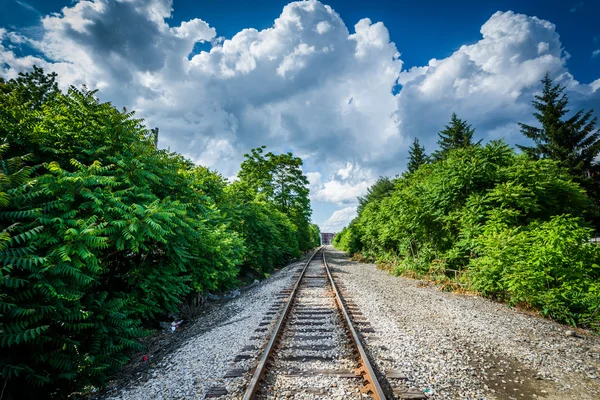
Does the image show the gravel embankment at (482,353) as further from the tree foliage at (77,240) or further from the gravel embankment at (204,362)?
the tree foliage at (77,240)

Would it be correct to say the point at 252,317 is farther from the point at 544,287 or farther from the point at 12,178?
the point at 544,287

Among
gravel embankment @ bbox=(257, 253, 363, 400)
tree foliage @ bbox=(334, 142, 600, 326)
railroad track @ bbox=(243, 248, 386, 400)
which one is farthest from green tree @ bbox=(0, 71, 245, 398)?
tree foliage @ bbox=(334, 142, 600, 326)

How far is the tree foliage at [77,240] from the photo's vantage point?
119 inches

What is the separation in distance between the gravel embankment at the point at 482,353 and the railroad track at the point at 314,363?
43 centimetres

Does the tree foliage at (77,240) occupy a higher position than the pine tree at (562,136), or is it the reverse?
the pine tree at (562,136)

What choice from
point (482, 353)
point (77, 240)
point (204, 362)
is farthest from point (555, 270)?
point (77, 240)

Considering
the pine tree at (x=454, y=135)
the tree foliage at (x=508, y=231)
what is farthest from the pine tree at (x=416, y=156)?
the tree foliage at (x=508, y=231)

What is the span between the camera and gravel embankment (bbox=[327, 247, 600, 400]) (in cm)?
357

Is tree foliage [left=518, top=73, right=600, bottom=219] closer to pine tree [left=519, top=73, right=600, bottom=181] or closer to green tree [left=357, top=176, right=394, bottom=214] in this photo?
pine tree [left=519, top=73, right=600, bottom=181]

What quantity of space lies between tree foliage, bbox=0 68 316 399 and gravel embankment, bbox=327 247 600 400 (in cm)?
428

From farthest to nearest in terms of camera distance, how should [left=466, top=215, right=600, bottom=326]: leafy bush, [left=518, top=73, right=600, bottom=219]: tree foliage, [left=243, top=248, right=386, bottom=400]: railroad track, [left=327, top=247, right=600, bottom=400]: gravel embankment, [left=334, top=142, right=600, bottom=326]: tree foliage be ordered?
1. [left=518, top=73, right=600, bottom=219]: tree foliage
2. [left=334, top=142, right=600, bottom=326]: tree foliage
3. [left=466, top=215, right=600, bottom=326]: leafy bush
4. [left=327, top=247, right=600, bottom=400]: gravel embankment
5. [left=243, top=248, right=386, bottom=400]: railroad track

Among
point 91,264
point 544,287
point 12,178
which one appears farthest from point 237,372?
point 544,287

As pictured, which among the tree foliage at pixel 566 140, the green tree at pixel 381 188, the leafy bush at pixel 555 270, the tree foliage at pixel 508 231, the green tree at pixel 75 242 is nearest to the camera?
the green tree at pixel 75 242

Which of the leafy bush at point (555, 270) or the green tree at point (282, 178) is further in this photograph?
the green tree at point (282, 178)
